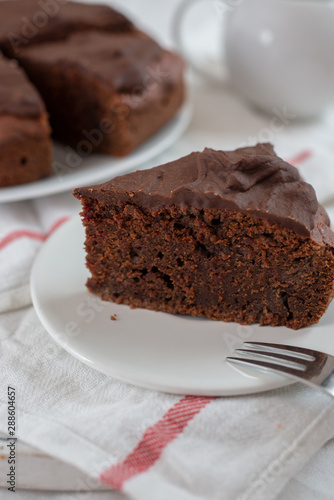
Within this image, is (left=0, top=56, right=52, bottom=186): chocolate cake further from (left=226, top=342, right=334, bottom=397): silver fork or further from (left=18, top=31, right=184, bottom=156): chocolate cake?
(left=226, top=342, right=334, bottom=397): silver fork

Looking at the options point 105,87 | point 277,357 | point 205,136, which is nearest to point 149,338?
point 277,357

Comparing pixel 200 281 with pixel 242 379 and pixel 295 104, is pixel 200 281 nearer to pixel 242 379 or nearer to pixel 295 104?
pixel 242 379

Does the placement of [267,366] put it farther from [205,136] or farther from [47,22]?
[47,22]

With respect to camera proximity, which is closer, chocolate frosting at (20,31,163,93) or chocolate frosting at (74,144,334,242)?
chocolate frosting at (74,144,334,242)

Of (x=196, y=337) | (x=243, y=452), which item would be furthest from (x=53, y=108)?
(x=243, y=452)

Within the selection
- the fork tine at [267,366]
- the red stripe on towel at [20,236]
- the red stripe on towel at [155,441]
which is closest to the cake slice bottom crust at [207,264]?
the fork tine at [267,366]

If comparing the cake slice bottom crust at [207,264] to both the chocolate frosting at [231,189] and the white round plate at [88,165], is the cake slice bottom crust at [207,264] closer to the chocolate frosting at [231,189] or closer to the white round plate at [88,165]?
the chocolate frosting at [231,189]

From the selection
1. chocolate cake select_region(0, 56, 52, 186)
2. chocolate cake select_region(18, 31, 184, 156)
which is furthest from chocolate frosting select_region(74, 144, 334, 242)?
chocolate cake select_region(18, 31, 184, 156)
